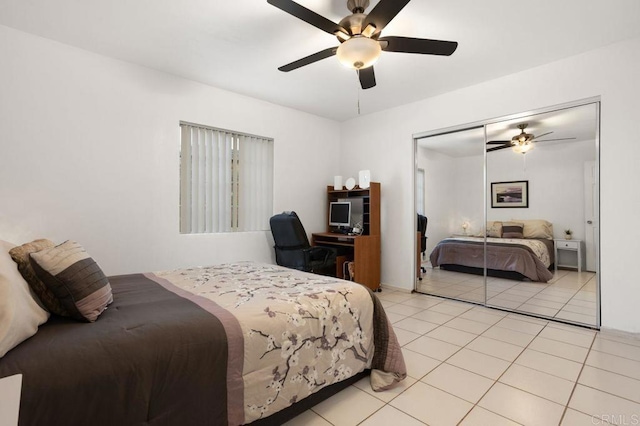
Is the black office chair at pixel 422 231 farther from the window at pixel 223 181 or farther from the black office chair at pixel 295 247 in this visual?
the window at pixel 223 181

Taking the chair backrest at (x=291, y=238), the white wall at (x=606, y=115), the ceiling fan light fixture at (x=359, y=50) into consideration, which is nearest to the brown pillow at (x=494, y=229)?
the white wall at (x=606, y=115)

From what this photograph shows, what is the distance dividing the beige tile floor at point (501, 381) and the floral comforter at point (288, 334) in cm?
17

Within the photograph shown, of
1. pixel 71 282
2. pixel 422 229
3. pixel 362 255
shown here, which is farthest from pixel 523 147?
pixel 71 282

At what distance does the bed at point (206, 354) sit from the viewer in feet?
3.45

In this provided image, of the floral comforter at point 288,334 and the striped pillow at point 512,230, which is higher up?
the striped pillow at point 512,230

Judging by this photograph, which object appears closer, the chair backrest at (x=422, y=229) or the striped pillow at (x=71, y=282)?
the striped pillow at (x=71, y=282)

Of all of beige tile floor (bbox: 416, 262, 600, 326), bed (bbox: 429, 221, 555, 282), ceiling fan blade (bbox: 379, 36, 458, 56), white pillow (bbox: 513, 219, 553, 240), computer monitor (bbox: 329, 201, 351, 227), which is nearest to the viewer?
ceiling fan blade (bbox: 379, 36, 458, 56)

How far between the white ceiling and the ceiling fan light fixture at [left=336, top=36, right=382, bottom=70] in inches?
15.4

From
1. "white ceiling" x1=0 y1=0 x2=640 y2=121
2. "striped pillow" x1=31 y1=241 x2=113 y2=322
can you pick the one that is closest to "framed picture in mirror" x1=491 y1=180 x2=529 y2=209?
"white ceiling" x1=0 y1=0 x2=640 y2=121

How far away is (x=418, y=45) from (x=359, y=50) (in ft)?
1.70

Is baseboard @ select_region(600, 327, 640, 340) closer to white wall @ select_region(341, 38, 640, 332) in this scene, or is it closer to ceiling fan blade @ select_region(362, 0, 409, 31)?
white wall @ select_region(341, 38, 640, 332)

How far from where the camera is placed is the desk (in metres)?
4.25

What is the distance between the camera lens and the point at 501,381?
6.84 feet
